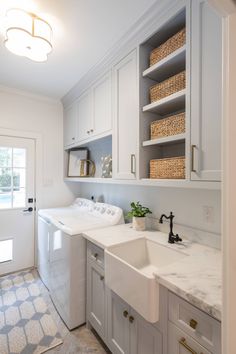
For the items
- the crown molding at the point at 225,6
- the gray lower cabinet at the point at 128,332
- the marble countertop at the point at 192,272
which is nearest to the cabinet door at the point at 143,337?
the gray lower cabinet at the point at 128,332

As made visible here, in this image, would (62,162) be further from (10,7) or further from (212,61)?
(212,61)

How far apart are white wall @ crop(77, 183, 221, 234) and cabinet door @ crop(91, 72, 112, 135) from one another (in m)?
0.72

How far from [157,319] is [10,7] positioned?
215cm

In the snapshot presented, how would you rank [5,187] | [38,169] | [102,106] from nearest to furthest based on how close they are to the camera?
[102,106], [5,187], [38,169]

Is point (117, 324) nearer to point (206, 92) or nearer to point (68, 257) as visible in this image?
point (68, 257)

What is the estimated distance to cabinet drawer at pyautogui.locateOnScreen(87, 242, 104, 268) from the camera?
1.54m

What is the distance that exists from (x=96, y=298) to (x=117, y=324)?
1.02 ft

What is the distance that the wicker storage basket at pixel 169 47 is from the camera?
4.26 feet

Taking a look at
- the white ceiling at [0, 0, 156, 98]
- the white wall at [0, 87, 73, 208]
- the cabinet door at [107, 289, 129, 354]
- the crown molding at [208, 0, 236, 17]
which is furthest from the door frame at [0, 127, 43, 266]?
the crown molding at [208, 0, 236, 17]

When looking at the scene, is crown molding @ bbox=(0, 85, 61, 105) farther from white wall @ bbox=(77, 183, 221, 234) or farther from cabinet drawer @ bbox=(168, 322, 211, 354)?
Answer: cabinet drawer @ bbox=(168, 322, 211, 354)

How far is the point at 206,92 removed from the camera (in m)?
1.12

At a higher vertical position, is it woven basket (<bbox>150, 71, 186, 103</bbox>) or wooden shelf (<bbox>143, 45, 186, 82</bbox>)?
wooden shelf (<bbox>143, 45, 186, 82</bbox>)

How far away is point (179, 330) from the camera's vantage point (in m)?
0.91

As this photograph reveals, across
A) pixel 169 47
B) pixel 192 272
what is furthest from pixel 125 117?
pixel 192 272
